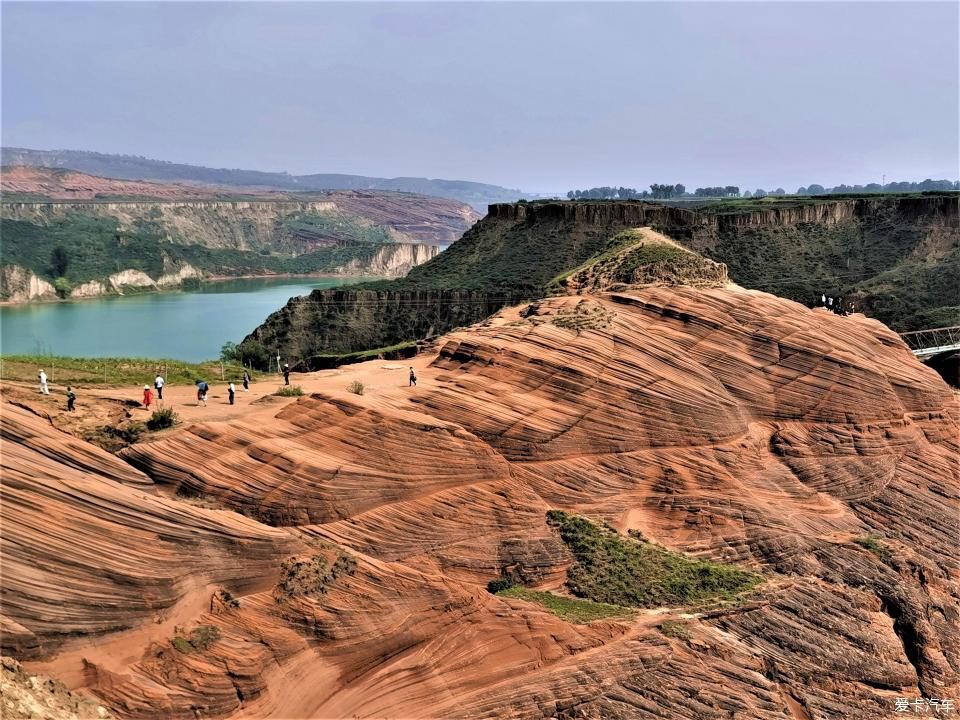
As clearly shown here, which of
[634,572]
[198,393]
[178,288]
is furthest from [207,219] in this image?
[634,572]

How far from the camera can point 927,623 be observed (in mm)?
20828

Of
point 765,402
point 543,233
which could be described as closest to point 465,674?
point 765,402

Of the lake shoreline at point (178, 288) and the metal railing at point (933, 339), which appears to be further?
the lake shoreline at point (178, 288)

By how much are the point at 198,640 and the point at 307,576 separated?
2.39m

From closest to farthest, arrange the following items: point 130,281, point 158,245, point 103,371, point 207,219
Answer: point 103,371
point 130,281
point 158,245
point 207,219

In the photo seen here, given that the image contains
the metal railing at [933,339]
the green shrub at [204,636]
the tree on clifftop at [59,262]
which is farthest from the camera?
the tree on clifftop at [59,262]

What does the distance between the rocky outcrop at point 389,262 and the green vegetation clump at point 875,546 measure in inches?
4889

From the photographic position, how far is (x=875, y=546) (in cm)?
2189

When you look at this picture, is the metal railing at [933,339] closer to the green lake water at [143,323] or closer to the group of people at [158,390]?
the group of people at [158,390]

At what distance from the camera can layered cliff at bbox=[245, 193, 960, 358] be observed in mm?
50656

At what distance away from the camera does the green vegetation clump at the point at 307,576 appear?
1530cm

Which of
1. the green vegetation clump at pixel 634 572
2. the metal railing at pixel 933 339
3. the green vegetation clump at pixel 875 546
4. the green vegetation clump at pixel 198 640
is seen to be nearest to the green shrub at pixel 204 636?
the green vegetation clump at pixel 198 640

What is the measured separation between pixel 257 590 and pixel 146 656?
93.5 inches

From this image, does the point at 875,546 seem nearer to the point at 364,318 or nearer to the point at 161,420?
the point at 161,420
